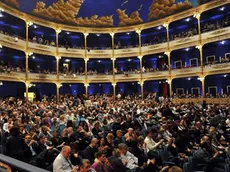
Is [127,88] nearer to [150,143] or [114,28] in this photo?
[114,28]

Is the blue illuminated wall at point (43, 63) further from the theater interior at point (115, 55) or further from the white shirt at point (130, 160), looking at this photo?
the white shirt at point (130, 160)

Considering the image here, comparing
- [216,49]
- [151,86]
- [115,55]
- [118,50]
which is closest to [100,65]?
[115,55]

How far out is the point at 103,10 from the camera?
37812mm

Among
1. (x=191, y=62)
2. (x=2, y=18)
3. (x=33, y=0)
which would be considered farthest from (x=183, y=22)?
(x=2, y=18)

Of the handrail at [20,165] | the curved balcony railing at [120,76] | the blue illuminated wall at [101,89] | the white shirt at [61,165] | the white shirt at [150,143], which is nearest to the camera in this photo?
the handrail at [20,165]

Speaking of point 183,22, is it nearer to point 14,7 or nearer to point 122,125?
point 14,7

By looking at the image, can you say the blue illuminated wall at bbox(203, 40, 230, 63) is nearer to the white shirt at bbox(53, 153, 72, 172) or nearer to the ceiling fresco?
the ceiling fresco

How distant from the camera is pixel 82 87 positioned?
35844mm

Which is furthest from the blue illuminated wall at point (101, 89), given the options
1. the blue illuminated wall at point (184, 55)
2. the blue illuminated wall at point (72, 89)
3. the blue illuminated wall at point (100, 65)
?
the blue illuminated wall at point (184, 55)

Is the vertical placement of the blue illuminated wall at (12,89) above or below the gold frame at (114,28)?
below

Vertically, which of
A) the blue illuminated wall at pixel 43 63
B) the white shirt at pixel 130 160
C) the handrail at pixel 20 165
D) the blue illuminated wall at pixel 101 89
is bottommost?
the white shirt at pixel 130 160

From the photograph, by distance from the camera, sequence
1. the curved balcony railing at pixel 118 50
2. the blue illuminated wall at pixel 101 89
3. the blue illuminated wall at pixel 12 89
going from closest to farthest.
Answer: the curved balcony railing at pixel 118 50
the blue illuminated wall at pixel 12 89
the blue illuminated wall at pixel 101 89

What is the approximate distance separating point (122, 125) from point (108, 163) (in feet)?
16.7

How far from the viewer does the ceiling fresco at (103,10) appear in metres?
30.2
